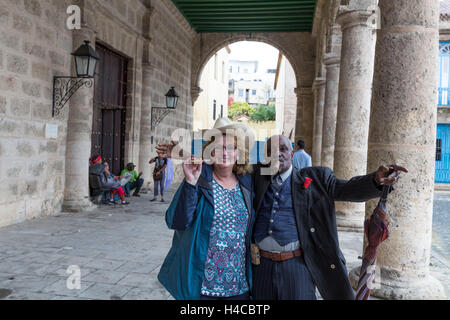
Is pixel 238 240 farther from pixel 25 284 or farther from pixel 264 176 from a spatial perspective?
pixel 25 284

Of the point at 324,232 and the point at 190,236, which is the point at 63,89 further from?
the point at 324,232

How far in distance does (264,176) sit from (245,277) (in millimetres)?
494

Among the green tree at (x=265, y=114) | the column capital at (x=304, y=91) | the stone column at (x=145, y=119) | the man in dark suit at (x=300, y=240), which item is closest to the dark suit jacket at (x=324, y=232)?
the man in dark suit at (x=300, y=240)

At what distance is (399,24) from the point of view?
10.8 ft

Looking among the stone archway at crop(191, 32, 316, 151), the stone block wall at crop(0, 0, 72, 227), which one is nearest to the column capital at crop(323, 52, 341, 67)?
the stone block wall at crop(0, 0, 72, 227)

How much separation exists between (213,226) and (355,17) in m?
4.93

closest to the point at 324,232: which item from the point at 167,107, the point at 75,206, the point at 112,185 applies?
the point at 75,206

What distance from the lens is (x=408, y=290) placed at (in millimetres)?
3246

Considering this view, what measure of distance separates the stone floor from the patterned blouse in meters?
1.59

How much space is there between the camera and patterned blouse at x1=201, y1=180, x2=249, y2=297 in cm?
199

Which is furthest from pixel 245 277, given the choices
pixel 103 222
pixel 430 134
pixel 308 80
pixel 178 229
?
pixel 308 80

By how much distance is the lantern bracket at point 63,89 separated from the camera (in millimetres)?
6938

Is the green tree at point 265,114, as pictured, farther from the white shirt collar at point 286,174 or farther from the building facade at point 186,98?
the white shirt collar at point 286,174
